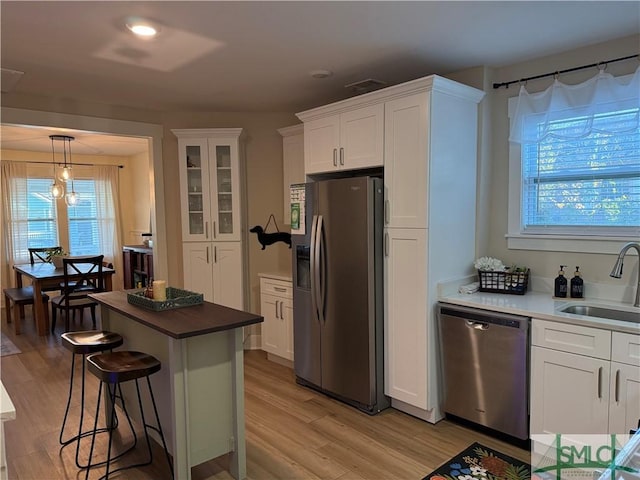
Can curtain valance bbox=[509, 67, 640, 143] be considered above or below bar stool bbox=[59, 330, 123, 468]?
above

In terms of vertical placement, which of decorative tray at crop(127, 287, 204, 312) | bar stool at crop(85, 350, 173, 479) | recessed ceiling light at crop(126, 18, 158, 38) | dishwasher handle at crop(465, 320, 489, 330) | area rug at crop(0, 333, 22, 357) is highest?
recessed ceiling light at crop(126, 18, 158, 38)

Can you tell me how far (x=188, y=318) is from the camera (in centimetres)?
234

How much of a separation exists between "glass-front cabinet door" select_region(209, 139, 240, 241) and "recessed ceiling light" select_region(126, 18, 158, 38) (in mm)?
1859

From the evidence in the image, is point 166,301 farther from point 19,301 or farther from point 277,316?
point 19,301

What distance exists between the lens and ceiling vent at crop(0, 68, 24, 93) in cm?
313

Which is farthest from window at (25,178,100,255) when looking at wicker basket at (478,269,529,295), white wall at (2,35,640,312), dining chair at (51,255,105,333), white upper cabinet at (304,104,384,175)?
wicker basket at (478,269,529,295)

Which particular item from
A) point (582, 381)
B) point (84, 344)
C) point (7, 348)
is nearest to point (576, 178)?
point (582, 381)

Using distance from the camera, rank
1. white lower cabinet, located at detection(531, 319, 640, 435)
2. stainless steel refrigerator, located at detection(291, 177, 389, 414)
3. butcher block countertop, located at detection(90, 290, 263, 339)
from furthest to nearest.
Result: 1. stainless steel refrigerator, located at detection(291, 177, 389, 414)
2. white lower cabinet, located at detection(531, 319, 640, 435)
3. butcher block countertop, located at detection(90, 290, 263, 339)

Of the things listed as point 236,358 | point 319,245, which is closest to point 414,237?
point 319,245

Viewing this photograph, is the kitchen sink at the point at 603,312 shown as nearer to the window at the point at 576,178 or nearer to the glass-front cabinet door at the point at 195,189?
the window at the point at 576,178

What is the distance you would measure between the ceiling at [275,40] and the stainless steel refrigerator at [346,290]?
0.87 meters

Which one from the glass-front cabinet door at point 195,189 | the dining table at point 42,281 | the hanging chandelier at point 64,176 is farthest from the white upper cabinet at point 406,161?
the hanging chandelier at point 64,176

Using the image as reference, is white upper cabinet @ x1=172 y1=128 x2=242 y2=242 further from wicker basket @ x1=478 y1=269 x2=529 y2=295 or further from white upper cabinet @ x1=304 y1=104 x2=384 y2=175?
wicker basket @ x1=478 y1=269 x2=529 y2=295

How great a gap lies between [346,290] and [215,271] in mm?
1792
